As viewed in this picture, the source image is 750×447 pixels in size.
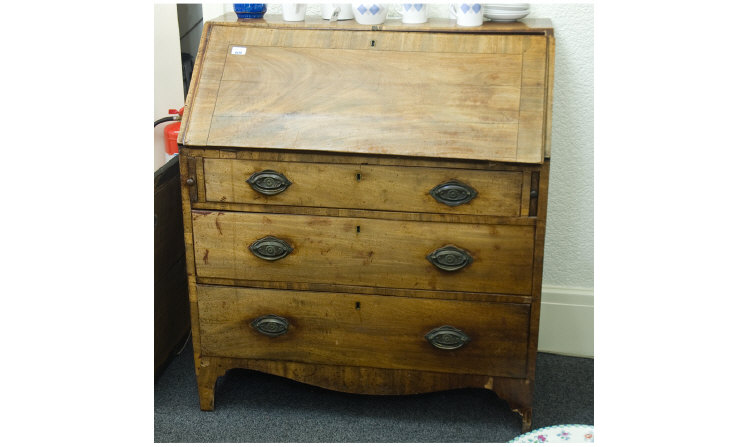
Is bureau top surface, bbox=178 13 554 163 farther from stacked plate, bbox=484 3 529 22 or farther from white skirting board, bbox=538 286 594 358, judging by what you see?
white skirting board, bbox=538 286 594 358

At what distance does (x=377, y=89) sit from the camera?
186 centimetres

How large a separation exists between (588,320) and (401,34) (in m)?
1.13

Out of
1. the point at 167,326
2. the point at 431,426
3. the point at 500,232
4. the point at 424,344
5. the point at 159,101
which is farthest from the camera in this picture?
the point at 159,101

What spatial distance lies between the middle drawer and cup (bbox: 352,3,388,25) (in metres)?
0.56

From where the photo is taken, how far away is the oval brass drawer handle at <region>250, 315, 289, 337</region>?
6.52 ft

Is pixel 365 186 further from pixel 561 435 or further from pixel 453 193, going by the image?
pixel 561 435

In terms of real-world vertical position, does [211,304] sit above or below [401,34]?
below

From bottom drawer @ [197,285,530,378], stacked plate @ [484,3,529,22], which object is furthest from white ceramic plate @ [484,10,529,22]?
bottom drawer @ [197,285,530,378]

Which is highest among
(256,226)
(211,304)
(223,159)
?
(223,159)

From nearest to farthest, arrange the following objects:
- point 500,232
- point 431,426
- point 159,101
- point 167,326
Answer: point 500,232, point 431,426, point 167,326, point 159,101

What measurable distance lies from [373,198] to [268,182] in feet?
0.85

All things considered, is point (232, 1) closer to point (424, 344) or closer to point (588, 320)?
point (424, 344)

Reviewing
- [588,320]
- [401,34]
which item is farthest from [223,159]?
[588,320]

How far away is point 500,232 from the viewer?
182 cm
